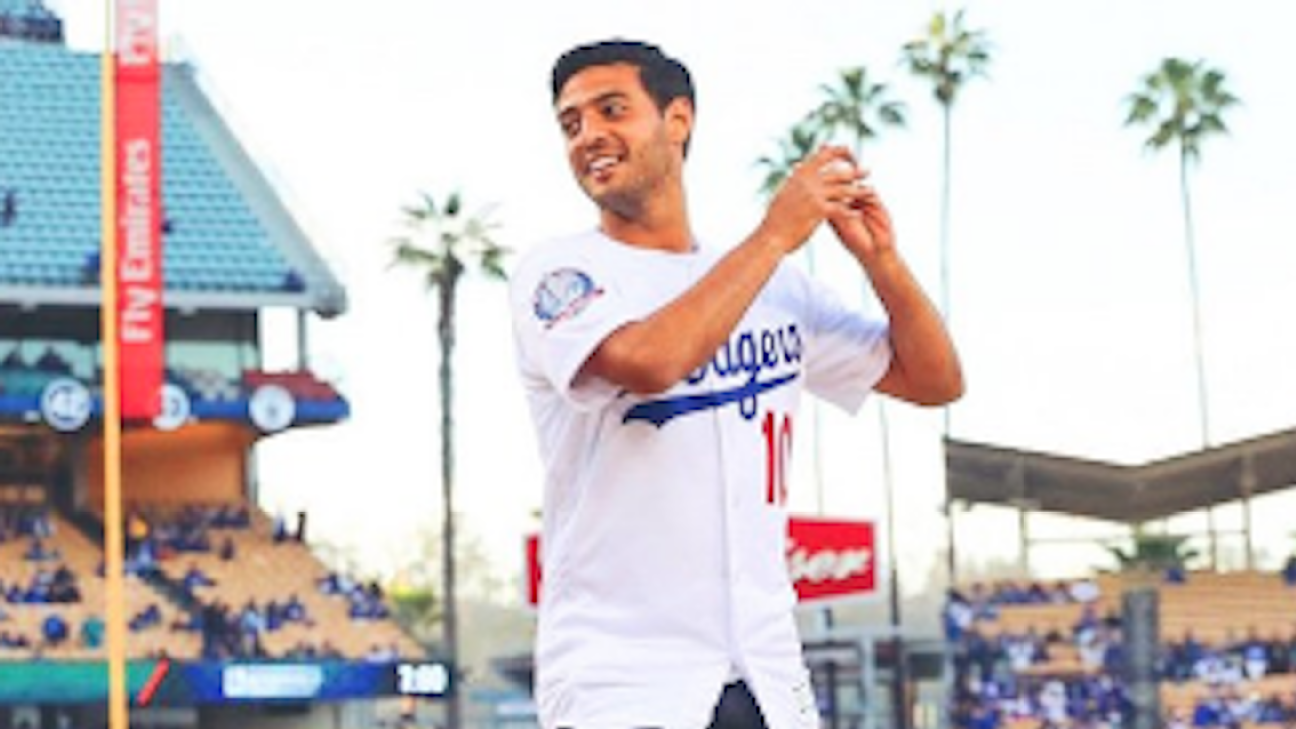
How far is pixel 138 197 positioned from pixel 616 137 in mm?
38891

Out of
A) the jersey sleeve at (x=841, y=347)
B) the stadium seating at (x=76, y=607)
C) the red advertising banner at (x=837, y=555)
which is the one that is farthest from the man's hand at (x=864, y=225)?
the red advertising banner at (x=837, y=555)

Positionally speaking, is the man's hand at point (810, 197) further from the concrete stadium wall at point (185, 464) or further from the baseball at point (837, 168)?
the concrete stadium wall at point (185, 464)

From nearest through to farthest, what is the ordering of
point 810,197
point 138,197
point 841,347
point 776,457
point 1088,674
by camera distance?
point 810,197 → point 776,457 → point 841,347 → point 1088,674 → point 138,197

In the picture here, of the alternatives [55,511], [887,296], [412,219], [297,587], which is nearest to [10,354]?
[55,511]

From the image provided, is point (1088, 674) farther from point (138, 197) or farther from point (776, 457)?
point (776, 457)

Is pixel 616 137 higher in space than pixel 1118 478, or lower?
lower

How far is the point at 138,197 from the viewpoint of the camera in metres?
42.3

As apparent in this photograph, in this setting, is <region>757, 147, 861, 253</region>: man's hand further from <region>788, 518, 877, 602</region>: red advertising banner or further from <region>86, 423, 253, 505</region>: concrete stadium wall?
<region>86, 423, 253, 505</region>: concrete stadium wall

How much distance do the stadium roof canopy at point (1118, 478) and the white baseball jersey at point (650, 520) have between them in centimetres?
3932

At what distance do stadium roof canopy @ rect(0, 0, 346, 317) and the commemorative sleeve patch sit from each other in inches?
1642

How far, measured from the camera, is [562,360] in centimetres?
404

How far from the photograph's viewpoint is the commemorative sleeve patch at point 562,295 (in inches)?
160

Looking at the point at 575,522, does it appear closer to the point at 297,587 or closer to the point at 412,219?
the point at 297,587

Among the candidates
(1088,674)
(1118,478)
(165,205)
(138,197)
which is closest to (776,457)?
(1088,674)
